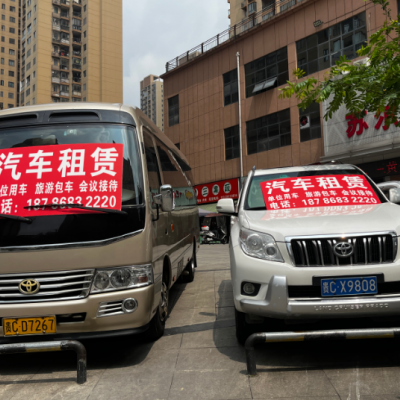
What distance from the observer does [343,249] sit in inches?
132

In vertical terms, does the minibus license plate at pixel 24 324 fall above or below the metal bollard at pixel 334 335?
above

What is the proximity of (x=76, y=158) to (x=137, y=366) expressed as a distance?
1.97 meters

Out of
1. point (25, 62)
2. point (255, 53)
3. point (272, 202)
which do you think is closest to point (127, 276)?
point (272, 202)

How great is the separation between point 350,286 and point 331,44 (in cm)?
1870

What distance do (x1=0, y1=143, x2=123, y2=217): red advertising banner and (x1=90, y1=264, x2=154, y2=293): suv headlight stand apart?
21.7 inches

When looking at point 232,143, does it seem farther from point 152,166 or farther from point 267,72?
point 152,166

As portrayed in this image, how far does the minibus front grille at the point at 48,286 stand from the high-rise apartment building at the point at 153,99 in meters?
132

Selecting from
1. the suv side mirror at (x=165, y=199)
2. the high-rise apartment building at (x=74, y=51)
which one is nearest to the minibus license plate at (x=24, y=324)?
the suv side mirror at (x=165, y=199)

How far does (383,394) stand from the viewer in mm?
2898

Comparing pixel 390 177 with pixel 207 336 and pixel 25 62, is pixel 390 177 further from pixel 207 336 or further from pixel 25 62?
pixel 25 62

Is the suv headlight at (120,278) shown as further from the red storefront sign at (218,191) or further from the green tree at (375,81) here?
the red storefront sign at (218,191)

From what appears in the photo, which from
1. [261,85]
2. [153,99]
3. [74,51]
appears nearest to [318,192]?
[261,85]

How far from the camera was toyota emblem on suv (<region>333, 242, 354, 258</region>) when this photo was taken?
334cm

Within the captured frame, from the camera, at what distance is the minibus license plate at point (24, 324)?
11.5 feet
